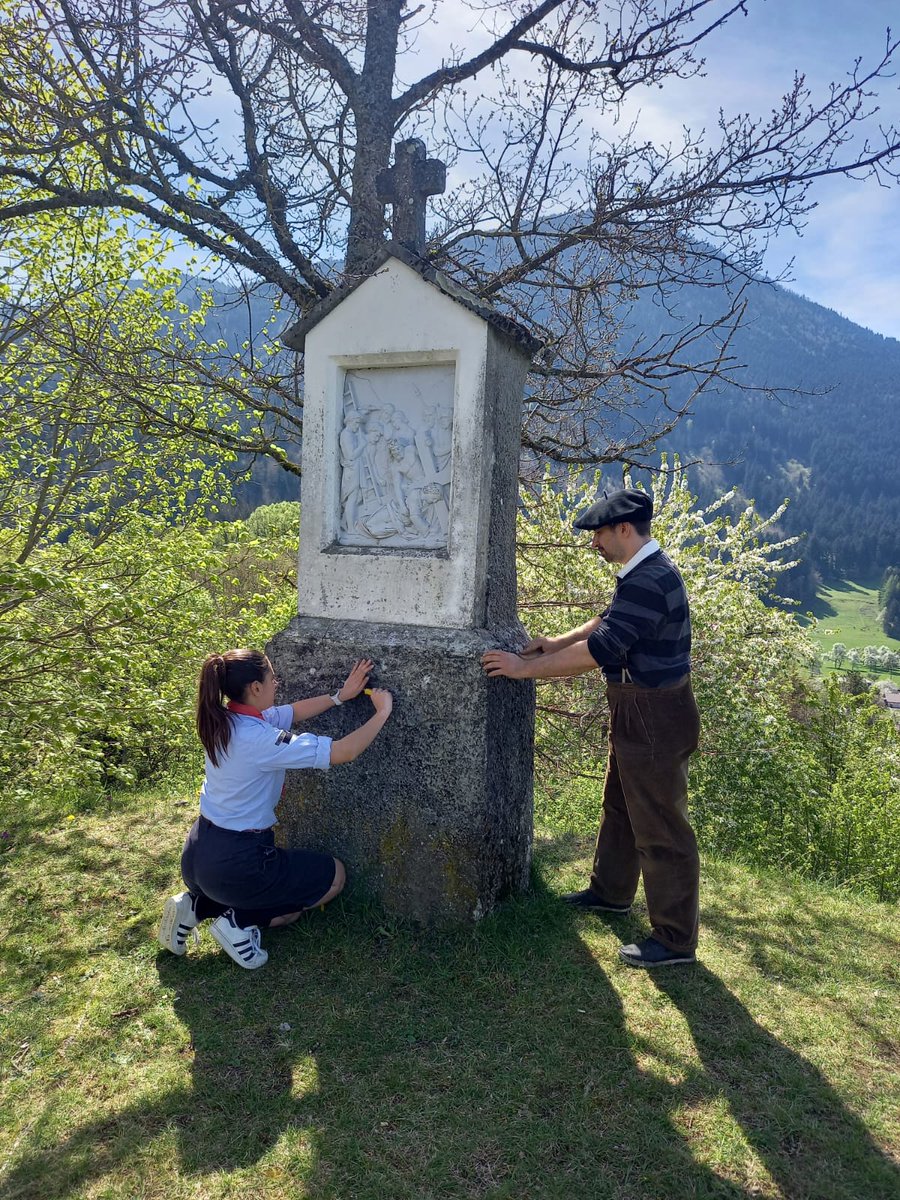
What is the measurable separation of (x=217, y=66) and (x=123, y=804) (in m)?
4.96

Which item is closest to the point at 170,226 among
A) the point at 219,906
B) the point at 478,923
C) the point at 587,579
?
the point at 219,906

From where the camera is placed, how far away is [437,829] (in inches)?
135

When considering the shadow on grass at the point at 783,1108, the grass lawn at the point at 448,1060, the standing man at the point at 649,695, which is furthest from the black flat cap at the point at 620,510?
the shadow on grass at the point at 783,1108

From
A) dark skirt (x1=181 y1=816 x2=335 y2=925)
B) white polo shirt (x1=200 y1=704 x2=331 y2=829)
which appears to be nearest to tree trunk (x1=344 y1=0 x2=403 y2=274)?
white polo shirt (x1=200 y1=704 x2=331 y2=829)

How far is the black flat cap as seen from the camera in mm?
3236

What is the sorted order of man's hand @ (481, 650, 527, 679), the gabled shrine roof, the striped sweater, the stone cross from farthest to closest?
the stone cross
the gabled shrine roof
man's hand @ (481, 650, 527, 679)
the striped sweater

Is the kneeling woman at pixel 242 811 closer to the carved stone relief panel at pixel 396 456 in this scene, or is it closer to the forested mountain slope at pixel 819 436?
the carved stone relief panel at pixel 396 456

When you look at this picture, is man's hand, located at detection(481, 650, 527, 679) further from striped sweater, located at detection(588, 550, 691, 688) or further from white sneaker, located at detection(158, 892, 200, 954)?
white sneaker, located at detection(158, 892, 200, 954)

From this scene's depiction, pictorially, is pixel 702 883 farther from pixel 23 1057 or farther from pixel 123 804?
pixel 123 804

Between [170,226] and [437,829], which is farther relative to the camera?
[170,226]

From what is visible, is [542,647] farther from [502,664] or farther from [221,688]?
[221,688]

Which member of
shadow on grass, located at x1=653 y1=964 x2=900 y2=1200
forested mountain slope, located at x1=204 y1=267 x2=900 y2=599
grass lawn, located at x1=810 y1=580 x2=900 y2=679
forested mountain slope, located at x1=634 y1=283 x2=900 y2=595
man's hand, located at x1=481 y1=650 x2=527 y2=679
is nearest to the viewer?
shadow on grass, located at x1=653 y1=964 x2=900 y2=1200

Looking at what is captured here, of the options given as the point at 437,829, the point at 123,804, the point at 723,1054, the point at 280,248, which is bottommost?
the point at 123,804

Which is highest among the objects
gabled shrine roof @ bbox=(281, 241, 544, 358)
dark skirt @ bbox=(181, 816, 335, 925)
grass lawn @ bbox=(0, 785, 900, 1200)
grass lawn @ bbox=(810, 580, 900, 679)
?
gabled shrine roof @ bbox=(281, 241, 544, 358)
